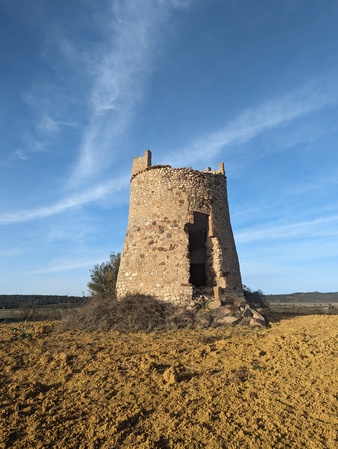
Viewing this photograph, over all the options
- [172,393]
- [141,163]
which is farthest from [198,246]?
[172,393]

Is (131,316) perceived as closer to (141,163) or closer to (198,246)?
(198,246)

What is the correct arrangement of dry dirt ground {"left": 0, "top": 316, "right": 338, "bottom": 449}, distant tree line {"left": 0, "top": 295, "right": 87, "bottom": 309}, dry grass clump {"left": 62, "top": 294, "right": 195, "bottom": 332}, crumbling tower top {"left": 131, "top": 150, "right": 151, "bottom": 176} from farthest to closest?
distant tree line {"left": 0, "top": 295, "right": 87, "bottom": 309}, crumbling tower top {"left": 131, "top": 150, "right": 151, "bottom": 176}, dry grass clump {"left": 62, "top": 294, "right": 195, "bottom": 332}, dry dirt ground {"left": 0, "top": 316, "right": 338, "bottom": 449}

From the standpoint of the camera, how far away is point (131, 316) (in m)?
10.3

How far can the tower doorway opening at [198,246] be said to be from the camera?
1422 cm

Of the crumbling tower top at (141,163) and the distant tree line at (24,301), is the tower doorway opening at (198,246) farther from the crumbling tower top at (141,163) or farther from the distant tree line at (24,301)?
the distant tree line at (24,301)

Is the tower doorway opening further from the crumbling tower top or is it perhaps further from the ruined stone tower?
the crumbling tower top

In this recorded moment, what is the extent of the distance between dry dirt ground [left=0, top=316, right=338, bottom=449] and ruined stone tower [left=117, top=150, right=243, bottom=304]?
12.8ft

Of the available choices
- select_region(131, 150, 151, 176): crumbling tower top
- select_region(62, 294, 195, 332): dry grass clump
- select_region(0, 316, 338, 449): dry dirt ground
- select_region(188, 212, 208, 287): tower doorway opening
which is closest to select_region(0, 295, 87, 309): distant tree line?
select_region(188, 212, 208, 287): tower doorway opening

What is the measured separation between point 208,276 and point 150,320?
3663 mm

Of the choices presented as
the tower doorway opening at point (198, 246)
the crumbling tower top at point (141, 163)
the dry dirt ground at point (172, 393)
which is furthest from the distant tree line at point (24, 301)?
the dry dirt ground at point (172, 393)

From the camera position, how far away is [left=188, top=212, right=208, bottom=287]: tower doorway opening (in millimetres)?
14217

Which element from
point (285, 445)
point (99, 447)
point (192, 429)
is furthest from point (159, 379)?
point (285, 445)

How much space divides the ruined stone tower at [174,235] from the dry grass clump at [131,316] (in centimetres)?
78

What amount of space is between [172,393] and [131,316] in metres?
5.62
